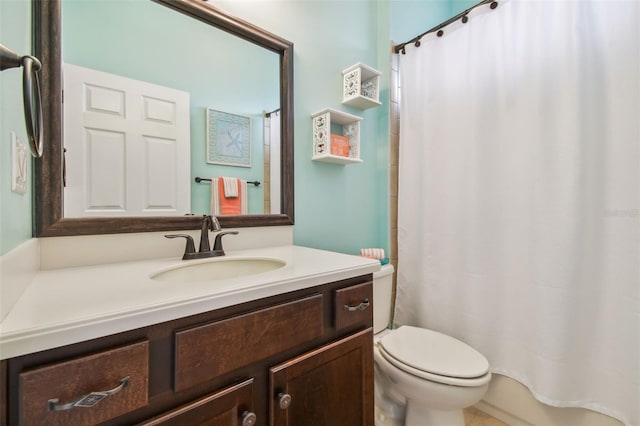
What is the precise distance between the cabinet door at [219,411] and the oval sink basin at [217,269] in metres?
0.40

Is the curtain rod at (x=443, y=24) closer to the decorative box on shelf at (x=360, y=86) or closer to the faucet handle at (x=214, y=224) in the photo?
the decorative box on shelf at (x=360, y=86)

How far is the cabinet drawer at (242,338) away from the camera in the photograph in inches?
22.2

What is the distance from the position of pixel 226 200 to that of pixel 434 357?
107 centimetres

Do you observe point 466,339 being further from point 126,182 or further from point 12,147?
point 12,147

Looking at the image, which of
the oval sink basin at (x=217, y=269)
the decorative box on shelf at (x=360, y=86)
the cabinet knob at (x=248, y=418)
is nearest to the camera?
the cabinet knob at (x=248, y=418)

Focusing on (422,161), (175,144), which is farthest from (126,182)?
(422,161)

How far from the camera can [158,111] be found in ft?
3.39

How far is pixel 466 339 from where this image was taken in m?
1.46

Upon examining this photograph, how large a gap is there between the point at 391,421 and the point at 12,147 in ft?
5.45

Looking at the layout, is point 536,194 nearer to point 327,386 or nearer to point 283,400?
point 327,386

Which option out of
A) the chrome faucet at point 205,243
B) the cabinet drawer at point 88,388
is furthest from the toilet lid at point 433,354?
the cabinet drawer at point 88,388

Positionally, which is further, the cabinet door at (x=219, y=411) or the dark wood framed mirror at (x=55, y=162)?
the dark wood framed mirror at (x=55, y=162)

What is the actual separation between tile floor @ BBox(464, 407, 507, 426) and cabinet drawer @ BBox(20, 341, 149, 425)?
1559mm

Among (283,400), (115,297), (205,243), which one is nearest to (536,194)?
(283,400)
